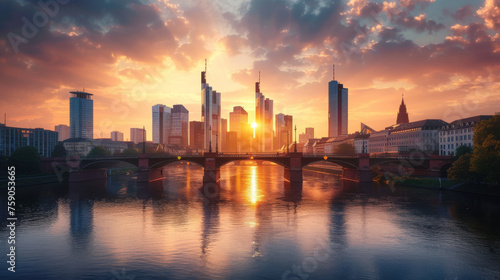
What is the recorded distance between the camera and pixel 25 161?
8656cm

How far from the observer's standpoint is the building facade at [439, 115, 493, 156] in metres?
104

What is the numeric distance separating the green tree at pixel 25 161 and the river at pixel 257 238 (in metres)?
35.8

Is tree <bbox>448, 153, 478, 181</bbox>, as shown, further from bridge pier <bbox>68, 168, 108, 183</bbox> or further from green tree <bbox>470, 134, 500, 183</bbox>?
bridge pier <bbox>68, 168, 108, 183</bbox>

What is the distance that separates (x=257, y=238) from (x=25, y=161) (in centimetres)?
8533

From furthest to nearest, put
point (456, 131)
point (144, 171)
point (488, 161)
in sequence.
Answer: point (456, 131), point (144, 171), point (488, 161)

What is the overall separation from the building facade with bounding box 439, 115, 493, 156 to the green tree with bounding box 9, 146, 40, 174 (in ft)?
450

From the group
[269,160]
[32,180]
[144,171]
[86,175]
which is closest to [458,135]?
[269,160]

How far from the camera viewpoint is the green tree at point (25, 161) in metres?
86.6

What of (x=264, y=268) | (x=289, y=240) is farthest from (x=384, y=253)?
(x=264, y=268)

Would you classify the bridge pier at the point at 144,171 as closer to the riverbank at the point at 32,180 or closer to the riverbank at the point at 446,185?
the riverbank at the point at 32,180

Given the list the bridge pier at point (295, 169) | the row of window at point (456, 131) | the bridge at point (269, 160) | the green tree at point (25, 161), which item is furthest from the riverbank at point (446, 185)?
the green tree at point (25, 161)

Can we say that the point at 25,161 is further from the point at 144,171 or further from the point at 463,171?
the point at 463,171

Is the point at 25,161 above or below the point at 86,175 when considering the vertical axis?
above

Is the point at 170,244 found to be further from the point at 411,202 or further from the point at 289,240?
the point at 411,202
